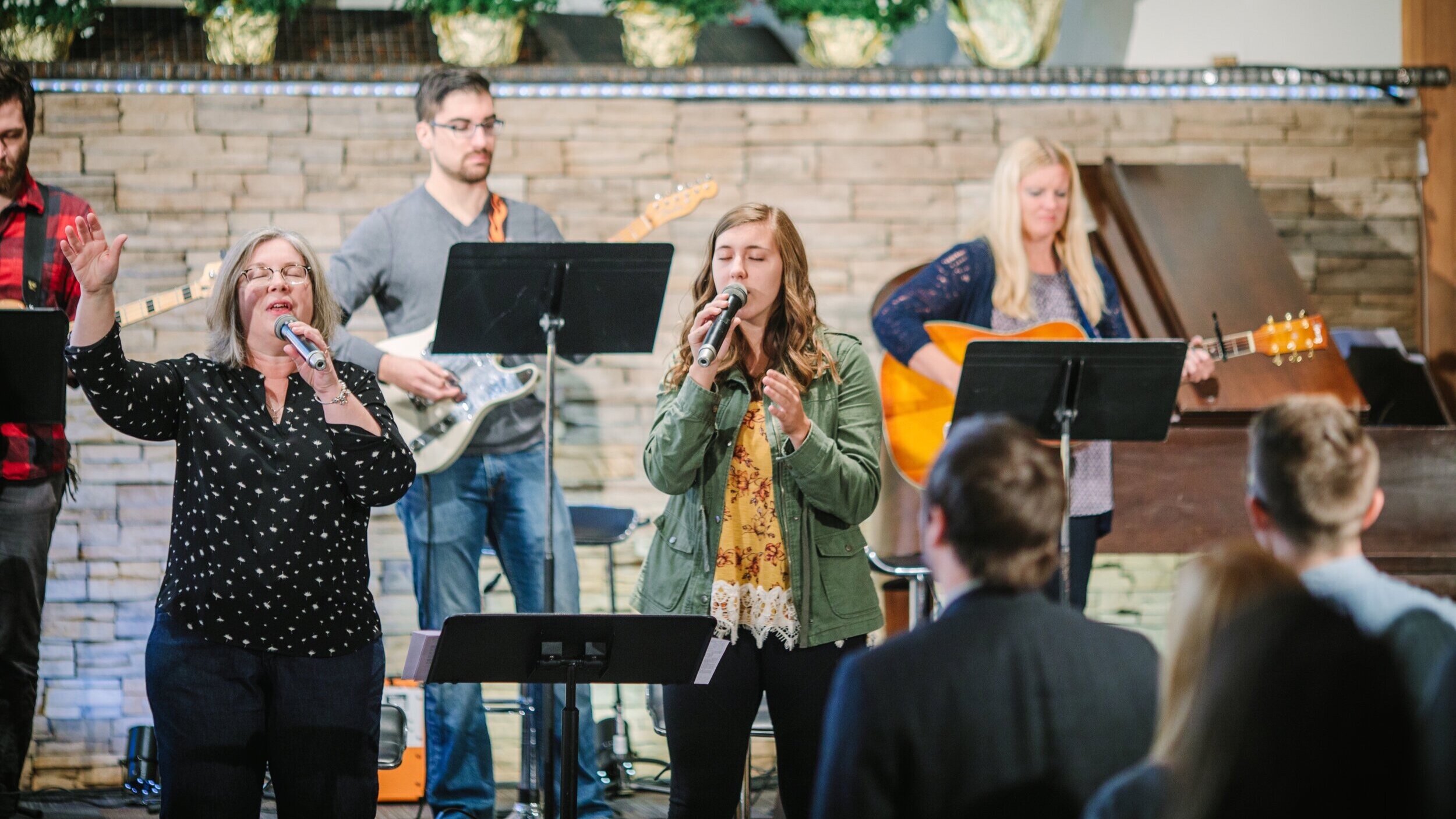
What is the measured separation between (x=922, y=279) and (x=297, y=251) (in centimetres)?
208

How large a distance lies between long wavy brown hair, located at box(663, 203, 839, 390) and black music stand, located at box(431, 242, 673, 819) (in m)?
0.32

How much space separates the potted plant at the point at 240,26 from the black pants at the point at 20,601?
204cm

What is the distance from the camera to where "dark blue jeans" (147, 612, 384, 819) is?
268 cm

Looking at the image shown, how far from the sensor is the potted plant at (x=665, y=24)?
17.2ft

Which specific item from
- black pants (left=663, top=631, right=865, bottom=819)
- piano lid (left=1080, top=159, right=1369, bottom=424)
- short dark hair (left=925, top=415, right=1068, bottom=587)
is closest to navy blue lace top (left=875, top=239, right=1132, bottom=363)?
piano lid (left=1080, top=159, right=1369, bottom=424)

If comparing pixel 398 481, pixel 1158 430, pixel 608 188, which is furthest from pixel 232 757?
pixel 608 188

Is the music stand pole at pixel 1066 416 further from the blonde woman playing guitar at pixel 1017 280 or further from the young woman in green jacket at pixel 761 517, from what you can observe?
the young woman in green jacket at pixel 761 517

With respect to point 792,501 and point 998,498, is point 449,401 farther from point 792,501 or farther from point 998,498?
point 998,498

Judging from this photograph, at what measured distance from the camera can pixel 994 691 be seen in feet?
5.78

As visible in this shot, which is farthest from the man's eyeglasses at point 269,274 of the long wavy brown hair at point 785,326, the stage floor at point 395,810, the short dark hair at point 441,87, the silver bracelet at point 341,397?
the stage floor at point 395,810

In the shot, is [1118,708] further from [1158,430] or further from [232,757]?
[1158,430]

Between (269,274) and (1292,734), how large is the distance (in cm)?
225

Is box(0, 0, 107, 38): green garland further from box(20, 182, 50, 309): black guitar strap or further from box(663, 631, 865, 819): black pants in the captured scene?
box(663, 631, 865, 819): black pants

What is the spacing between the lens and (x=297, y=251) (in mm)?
3029
